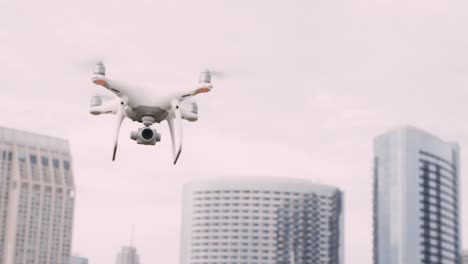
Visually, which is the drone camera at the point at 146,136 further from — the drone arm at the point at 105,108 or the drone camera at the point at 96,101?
the drone camera at the point at 96,101

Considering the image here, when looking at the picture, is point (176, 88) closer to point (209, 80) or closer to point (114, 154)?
point (209, 80)

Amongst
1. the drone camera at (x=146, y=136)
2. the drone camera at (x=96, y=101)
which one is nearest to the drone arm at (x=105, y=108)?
the drone camera at (x=96, y=101)

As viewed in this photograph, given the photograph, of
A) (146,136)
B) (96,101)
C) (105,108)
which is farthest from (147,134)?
(96,101)

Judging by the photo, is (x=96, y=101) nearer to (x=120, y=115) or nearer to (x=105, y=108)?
(x=105, y=108)

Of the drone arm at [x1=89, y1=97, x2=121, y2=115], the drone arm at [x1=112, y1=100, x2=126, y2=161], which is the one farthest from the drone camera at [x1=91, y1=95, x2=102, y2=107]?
the drone arm at [x1=112, y1=100, x2=126, y2=161]

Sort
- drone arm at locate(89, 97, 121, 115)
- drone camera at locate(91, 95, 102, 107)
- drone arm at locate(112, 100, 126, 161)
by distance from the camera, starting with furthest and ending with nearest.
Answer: drone camera at locate(91, 95, 102, 107)
drone arm at locate(89, 97, 121, 115)
drone arm at locate(112, 100, 126, 161)

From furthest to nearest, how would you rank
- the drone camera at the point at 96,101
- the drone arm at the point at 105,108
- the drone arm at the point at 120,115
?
1. the drone camera at the point at 96,101
2. the drone arm at the point at 105,108
3. the drone arm at the point at 120,115

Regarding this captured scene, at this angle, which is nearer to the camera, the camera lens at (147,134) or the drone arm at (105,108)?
the camera lens at (147,134)

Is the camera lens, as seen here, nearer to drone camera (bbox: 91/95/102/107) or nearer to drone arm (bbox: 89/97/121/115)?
drone arm (bbox: 89/97/121/115)
